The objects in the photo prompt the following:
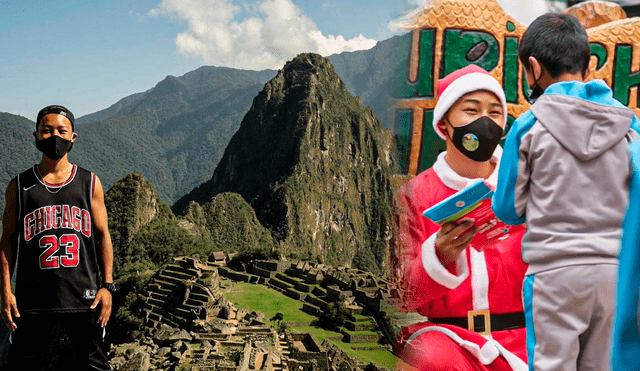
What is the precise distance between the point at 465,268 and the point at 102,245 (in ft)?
6.37

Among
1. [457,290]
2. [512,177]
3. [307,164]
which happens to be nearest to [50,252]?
[457,290]

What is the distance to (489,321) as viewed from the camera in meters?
1.86

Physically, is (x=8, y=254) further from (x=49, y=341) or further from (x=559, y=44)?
(x=559, y=44)

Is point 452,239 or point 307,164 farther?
point 307,164

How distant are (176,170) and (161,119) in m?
26.7

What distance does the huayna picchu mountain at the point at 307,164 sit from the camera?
67375 millimetres

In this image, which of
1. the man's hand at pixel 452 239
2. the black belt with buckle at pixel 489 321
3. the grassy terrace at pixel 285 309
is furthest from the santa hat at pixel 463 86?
the grassy terrace at pixel 285 309

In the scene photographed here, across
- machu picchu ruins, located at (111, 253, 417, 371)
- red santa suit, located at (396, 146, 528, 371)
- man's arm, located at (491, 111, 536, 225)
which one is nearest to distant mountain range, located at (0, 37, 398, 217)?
machu picchu ruins, located at (111, 253, 417, 371)

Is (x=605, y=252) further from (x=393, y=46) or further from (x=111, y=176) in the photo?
(x=111, y=176)

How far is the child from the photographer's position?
1.49 metres

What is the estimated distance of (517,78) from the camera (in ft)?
6.79

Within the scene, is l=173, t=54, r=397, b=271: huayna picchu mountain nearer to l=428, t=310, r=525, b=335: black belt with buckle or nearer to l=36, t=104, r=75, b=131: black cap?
l=36, t=104, r=75, b=131: black cap

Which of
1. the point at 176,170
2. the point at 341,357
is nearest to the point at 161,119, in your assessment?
the point at 176,170

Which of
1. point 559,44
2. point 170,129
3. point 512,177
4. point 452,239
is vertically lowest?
point 452,239
